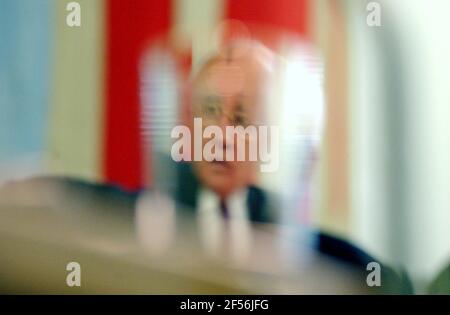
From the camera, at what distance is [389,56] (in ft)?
4.56

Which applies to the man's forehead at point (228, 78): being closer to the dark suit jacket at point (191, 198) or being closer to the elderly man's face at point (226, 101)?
the elderly man's face at point (226, 101)

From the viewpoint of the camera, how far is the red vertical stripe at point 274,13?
4.52 feet

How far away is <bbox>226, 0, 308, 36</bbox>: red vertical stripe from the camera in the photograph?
54.3 inches

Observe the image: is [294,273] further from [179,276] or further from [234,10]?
[234,10]

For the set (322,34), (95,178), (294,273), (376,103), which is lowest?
(294,273)

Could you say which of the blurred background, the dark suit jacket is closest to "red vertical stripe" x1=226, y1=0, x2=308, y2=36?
the blurred background

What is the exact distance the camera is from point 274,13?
1.38m

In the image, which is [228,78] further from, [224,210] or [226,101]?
[224,210]

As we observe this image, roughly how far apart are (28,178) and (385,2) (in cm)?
81

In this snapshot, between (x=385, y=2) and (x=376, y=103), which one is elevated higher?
(x=385, y=2)

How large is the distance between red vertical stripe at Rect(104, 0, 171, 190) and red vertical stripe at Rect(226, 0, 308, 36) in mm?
142

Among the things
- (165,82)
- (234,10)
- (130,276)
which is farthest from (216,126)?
(130,276)

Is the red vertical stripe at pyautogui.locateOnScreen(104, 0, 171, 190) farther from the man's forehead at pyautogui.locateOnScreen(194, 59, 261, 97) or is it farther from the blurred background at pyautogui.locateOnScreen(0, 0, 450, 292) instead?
the man's forehead at pyautogui.locateOnScreen(194, 59, 261, 97)

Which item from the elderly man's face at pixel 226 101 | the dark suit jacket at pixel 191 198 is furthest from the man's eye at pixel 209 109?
the dark suit jacket at pixel 191 198
